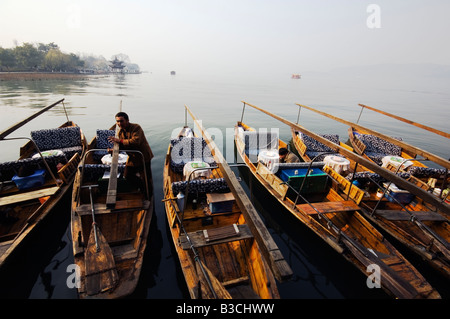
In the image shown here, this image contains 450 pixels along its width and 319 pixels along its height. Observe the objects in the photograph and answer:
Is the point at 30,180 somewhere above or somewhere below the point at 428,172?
below

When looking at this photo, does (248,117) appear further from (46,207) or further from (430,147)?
(46,207)

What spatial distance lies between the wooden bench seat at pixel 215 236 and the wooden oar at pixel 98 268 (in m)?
1.54

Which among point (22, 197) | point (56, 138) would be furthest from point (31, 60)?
point (22, 197)

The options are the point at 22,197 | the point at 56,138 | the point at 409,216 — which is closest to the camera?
the point at 22,197

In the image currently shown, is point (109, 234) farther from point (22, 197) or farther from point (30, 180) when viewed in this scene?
point (30, 180)

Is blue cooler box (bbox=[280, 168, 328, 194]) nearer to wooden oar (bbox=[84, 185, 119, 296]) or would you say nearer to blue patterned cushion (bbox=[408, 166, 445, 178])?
blue patterned cushion (bbox=[408, 166, 445, 178])

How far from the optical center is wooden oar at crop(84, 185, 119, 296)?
3852mm

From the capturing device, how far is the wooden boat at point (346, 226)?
4434 millimetres

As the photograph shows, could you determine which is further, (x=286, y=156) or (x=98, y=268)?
(x=286, y=156)

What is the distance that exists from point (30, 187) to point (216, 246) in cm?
784

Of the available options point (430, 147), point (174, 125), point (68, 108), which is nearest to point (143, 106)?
point (68, 108)

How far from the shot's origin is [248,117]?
2762cm

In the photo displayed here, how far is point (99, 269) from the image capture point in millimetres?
4117
